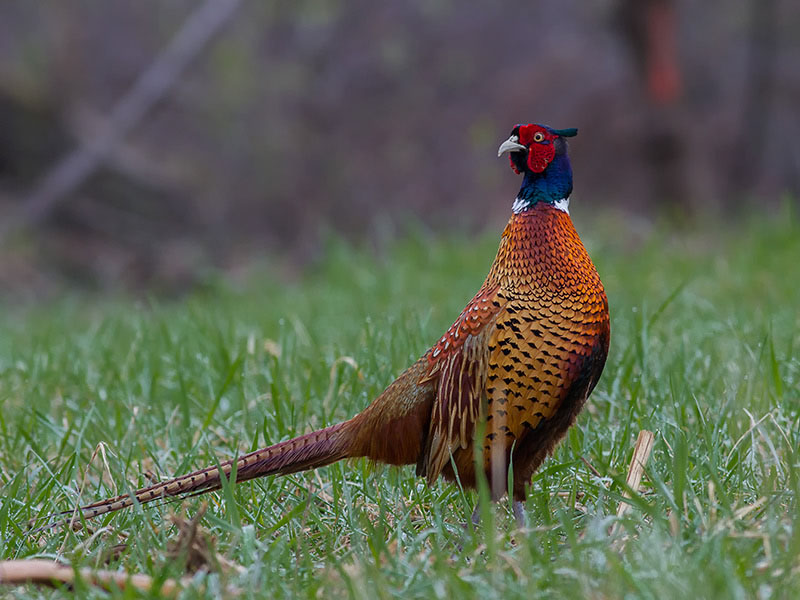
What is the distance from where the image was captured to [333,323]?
17.6ft

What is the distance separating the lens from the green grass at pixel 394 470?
6.25ft

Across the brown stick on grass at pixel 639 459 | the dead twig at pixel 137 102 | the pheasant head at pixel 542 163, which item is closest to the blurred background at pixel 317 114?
the dead twig at pixel 137 102

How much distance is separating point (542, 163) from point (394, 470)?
0.98 metres

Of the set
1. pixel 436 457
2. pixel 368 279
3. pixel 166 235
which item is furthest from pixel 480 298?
pixel 166 235

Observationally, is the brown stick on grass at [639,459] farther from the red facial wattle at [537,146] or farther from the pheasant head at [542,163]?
the red facial wattle at [537,146]

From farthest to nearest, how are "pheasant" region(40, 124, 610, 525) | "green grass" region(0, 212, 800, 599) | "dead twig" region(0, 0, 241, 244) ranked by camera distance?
"dead twig" region(0, 0, 241, 244)
"pheasant" region(40, 124, 610, 525)
"green grass" region(0, 212, 800, 599)

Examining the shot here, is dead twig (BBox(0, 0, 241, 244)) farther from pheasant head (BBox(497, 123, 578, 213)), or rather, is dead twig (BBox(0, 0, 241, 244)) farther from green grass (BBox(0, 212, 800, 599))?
pheasant head (BBox(497, 123, 578, 213))

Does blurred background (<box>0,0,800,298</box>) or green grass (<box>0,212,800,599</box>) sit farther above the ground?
blurred background (<box>0,0,800,298</box>)

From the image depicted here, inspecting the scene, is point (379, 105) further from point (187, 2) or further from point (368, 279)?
point (368, 279)

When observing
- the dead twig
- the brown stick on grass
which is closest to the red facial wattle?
the brown stick on grass

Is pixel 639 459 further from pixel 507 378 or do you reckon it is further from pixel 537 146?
pixel 537 146

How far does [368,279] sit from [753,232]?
10.0 feet

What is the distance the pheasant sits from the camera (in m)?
2.31

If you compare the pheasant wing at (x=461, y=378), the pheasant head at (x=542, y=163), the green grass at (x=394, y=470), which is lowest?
the green grass at (x=394, y=470)
